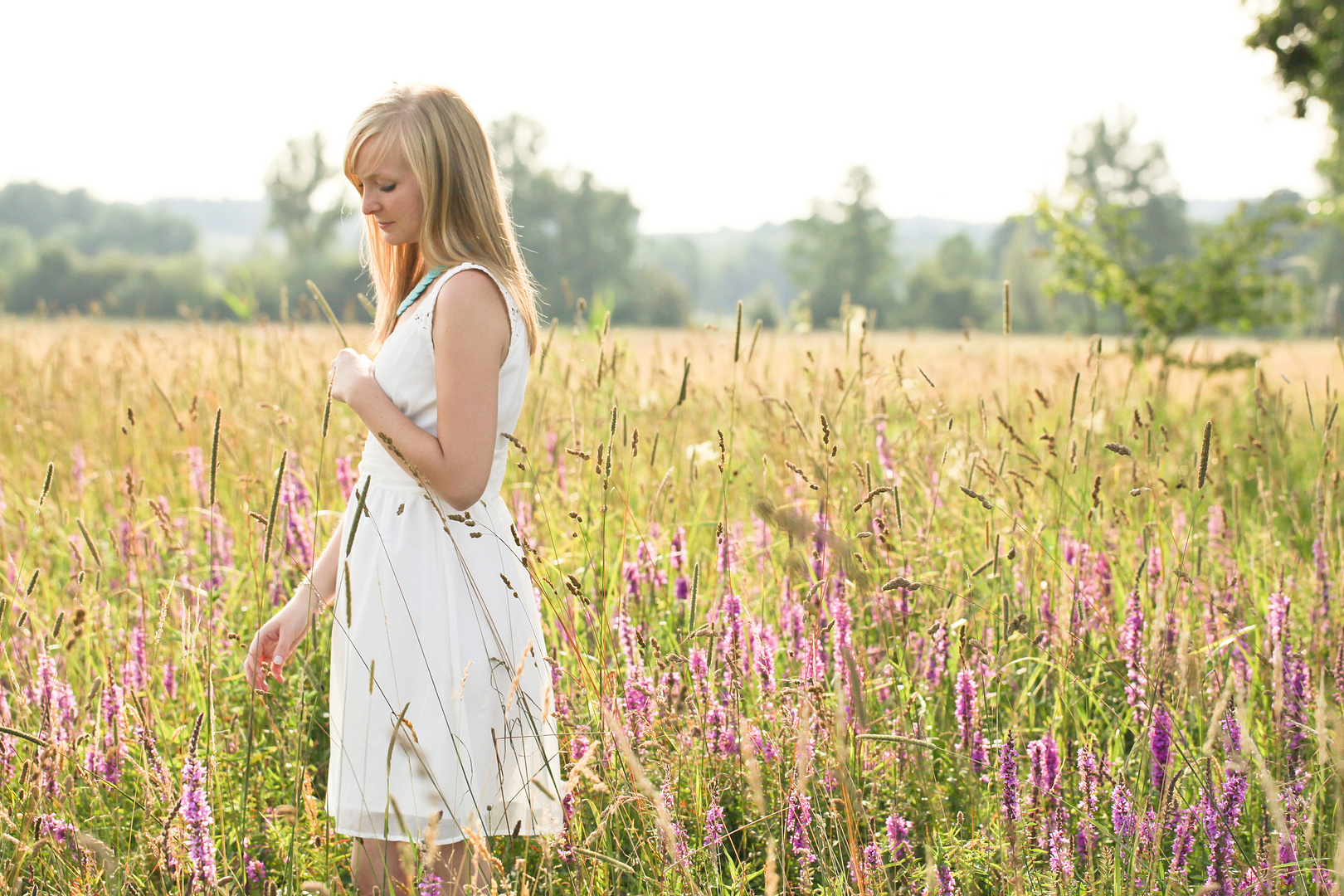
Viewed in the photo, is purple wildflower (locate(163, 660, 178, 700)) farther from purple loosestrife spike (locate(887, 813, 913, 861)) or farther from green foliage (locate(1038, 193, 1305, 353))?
green foliage (locate(1038, 193, 1305, 353))

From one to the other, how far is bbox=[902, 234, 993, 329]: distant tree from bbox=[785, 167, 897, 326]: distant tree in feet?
6.04

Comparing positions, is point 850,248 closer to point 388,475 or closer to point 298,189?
point 298,189

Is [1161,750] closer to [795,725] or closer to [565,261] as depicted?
[795,725]

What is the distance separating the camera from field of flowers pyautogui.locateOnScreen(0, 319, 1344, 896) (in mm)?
1385

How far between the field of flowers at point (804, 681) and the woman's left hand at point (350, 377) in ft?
0.42

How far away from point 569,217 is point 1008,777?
65235 millimetres

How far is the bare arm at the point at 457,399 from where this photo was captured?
152cm

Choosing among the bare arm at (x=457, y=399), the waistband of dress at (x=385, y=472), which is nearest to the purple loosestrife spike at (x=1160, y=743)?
the bare arm at (x=457, y=399)

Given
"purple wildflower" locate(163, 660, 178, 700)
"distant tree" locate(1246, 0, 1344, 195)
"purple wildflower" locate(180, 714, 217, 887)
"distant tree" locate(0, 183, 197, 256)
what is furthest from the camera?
"distant tree" locate(0, 183, 197, 256)

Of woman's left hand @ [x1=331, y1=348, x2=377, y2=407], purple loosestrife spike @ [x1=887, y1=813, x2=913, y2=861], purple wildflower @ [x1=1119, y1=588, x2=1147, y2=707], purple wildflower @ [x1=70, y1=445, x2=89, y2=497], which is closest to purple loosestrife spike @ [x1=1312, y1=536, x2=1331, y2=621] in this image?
purple wildflower @ [x1=1119, y1=588, x2=1147, y2=707]

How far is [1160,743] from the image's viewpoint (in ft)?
5.23

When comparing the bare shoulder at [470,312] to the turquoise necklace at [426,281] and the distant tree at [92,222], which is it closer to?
the turquoise necklace at [426,281]

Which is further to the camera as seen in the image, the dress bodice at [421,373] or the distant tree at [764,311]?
the distant tree at [764,311]

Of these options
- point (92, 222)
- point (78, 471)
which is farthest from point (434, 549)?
point (92, 222)
